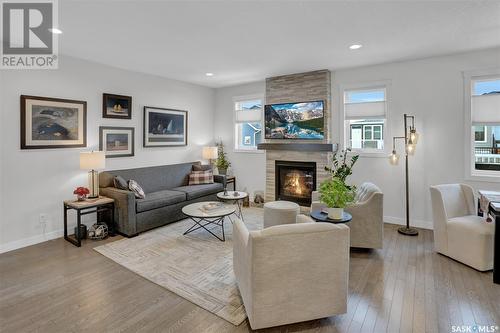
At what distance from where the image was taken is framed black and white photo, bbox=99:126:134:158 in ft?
15.1

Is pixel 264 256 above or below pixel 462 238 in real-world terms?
above

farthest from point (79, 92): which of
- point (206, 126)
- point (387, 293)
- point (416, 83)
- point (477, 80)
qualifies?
point (477, 80)

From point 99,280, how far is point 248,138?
4.42m

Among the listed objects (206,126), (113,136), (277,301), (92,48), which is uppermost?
(92,48)

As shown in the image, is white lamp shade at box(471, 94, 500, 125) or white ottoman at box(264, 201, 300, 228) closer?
white ottoman at box(264, 201, 300, 228)

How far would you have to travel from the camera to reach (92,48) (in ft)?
12.5

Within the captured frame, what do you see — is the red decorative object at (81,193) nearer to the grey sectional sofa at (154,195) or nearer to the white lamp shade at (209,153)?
the grey sectional sofa at (154,195)

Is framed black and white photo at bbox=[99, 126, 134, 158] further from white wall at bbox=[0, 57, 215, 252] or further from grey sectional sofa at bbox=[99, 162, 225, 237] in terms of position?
grey sectional sofa at bbox=[99, 162, 225, 237]

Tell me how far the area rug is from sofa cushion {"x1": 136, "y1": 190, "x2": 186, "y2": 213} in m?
0.40

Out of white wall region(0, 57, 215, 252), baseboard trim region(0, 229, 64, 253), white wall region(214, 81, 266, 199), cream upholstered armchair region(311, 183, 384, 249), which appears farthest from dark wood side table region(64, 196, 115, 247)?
cream upholstered armchair region(311, 183, 384, 249)

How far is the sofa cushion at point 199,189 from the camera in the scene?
5.03 m

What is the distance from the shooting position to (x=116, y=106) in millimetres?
4770

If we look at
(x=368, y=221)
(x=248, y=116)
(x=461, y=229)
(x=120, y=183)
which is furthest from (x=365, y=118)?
(x=120, y=183)

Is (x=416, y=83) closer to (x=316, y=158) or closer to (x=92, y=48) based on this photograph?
(x=316, y=158)
